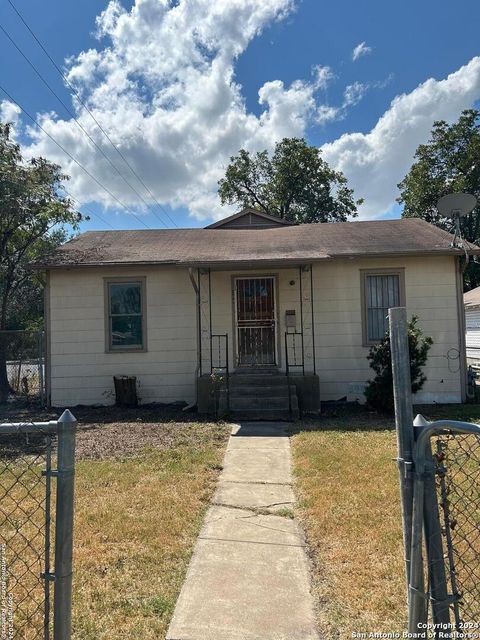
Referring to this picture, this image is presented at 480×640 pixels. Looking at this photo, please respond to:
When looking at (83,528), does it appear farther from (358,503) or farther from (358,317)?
(358,317)

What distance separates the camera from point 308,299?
980 centimetres

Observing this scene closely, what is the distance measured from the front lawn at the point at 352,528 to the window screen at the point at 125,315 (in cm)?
476

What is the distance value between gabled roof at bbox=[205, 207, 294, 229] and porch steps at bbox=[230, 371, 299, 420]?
674 centimetres

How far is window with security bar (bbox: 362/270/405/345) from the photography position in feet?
31.8

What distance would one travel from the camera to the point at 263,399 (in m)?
8.47

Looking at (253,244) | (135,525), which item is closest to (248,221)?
(253,244)

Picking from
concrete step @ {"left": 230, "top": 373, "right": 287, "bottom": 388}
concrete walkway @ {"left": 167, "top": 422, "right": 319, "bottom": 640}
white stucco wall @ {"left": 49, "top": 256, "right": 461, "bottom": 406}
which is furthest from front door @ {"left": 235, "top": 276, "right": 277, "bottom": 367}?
concrete walkway @ {"left": 167, "top": 422, "right": 319, "bottom": 640}

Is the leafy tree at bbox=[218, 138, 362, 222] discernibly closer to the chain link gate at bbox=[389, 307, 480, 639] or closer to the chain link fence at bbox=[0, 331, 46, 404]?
the chain link fence at bbox=[0, 331, 46, 404]

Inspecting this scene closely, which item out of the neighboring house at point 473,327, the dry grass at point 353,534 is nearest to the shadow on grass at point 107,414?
the dry grass at point 353,534

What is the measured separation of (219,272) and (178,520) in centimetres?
681

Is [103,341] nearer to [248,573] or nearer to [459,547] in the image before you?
[248,573]

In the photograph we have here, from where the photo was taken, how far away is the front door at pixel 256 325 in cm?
995

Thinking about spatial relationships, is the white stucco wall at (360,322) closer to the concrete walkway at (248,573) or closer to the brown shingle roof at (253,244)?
the brown shingle roof at (253,244)

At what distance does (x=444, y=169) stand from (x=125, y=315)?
27103 millimetres
